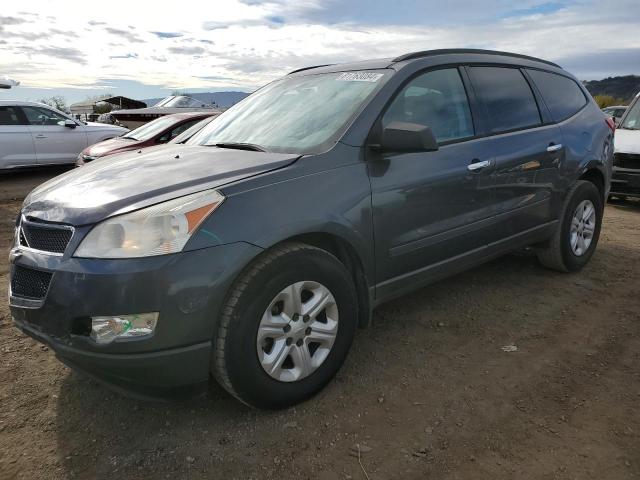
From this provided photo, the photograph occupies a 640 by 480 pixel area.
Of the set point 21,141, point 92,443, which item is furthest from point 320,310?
point 21,141

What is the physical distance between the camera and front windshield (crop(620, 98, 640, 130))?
8500 millimetres

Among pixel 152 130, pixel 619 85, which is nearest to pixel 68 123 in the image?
pixel 152 130

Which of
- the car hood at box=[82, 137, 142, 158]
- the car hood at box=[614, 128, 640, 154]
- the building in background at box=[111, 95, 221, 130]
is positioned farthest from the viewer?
the building in background at box=[111, 95, 221, 130]

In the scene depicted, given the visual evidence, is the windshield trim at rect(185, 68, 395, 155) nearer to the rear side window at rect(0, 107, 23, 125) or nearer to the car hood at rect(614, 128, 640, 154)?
the car hood at rect(614, 128, 640, 154)

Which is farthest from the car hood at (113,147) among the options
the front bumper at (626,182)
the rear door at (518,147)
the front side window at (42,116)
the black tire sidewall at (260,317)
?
the front bumper at (626,182)

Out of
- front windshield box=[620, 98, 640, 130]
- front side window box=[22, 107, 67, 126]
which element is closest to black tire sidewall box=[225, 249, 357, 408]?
front windshield box=[620, 98, 640, 130]

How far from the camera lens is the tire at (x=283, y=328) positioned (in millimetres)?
2346

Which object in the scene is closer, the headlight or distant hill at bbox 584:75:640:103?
the headlight

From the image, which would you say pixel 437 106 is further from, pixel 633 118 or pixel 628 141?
pixel 633 118

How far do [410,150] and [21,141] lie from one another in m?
10.3

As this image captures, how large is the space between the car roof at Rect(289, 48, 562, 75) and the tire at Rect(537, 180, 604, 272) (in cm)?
116

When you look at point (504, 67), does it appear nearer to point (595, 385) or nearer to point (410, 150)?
point (410, 150)

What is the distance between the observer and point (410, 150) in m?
2.87

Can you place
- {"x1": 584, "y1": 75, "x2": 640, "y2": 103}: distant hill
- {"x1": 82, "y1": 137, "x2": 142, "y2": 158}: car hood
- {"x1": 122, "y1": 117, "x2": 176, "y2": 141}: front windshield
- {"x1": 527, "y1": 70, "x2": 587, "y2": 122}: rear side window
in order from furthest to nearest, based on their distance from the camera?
{"x1": 584, "y1": 75, "x2": 640, "y2": 103}: distant hill
{"x1": 122, "y1": 117, "x2": 176, "y2": 141}: front windshield
{"x1": 82, "y1": 137, "x2": 142, "y2": 158}: car hood
{"x1": 527, "y1": 70, "x2": 587, "y2": 122}: rear side window
